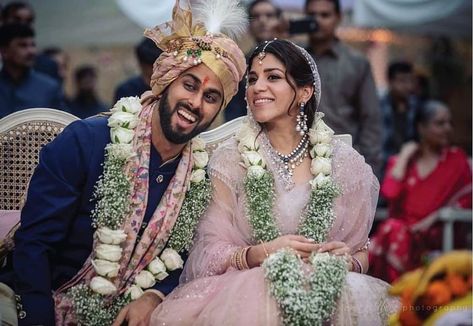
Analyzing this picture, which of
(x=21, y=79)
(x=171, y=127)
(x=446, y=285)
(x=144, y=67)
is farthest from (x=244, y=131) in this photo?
(x=21, y=79)

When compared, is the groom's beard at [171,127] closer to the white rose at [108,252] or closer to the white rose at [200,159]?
the white rose at [200,159]

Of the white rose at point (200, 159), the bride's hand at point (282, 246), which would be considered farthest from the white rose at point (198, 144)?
the bride's hand at point (282, 246)

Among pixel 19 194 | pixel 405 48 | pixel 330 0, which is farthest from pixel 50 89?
pixel 405 48

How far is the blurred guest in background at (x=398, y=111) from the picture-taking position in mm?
10016

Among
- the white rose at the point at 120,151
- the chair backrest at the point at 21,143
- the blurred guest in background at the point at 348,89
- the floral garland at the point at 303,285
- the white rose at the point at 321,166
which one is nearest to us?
the floral garland at the point at 303,285

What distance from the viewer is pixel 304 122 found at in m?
5.17

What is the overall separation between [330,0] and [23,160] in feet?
11.1

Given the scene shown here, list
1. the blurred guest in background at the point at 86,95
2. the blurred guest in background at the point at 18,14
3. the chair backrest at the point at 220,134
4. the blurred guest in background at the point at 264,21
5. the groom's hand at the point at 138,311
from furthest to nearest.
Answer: the blurred guest in background at the point at 86,95 → the blurred guest in background at the point at 18,14 → the blurred guest in background at the point at 264,21 → the chair backrest at the point at 220,134 → the groom's hand at the point at 138,311

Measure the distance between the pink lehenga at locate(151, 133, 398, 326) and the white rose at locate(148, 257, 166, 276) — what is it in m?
0.12

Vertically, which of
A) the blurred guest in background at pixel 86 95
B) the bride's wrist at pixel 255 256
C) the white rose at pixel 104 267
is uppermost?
the bride's wrist at pixel 255 256

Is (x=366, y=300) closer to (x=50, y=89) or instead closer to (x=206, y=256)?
(x=206, y=256)

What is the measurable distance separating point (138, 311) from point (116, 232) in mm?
364

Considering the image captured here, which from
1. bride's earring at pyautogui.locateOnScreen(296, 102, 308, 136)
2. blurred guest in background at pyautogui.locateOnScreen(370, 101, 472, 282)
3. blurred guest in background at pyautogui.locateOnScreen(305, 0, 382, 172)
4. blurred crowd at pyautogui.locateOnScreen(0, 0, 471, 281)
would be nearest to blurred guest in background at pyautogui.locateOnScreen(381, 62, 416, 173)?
blurred crowd at pyautogui.locateOnScreen(0, 0, 471, 281)

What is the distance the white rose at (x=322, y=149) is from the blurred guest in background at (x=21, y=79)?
10.4 ft
